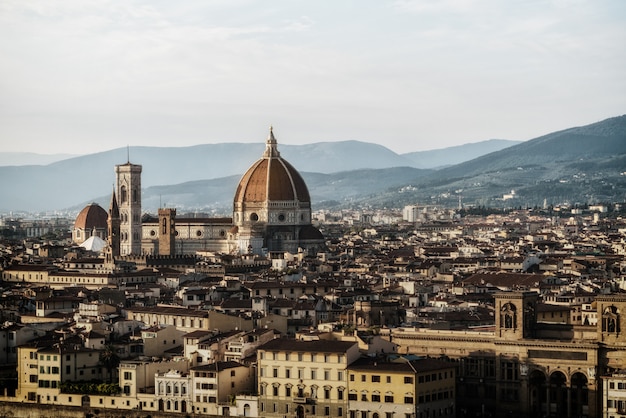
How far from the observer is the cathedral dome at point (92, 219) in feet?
527

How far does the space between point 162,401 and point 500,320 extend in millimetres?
12665

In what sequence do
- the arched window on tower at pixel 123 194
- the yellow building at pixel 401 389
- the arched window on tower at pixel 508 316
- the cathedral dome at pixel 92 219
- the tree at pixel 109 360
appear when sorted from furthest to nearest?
the cathedral dome at pixel 92 219 < the arched window on tower at pixel 123 194 < the tree at pixel 109 360 < the arched window on tower at pixel 508 316 < the yellow building at pixel 401 389

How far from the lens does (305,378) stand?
180 ft

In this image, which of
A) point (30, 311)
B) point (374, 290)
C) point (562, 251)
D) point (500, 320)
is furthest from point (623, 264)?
point (500, 320)

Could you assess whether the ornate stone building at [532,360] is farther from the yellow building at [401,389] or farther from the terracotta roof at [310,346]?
the terracotta roof at [310,346]

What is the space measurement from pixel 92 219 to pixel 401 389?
112m

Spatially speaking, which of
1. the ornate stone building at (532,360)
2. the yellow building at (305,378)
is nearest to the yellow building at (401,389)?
the yellow building at (305,378)

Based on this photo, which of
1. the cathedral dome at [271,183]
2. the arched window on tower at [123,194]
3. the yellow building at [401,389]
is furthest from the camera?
the arched window on tower at [123,194]

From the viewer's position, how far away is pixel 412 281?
89438mm

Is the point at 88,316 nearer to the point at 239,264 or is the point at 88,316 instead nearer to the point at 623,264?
the point at 239,264

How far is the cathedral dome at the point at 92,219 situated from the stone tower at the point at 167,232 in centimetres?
2934

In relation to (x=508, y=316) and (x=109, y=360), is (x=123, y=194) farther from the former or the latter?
(x=508, y=316)

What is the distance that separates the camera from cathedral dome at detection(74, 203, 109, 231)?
16050 centimetres

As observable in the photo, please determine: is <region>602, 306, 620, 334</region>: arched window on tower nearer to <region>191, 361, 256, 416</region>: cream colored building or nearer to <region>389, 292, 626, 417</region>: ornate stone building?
<region>389, 292, 626, 417</region>: ornate stone building
